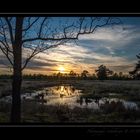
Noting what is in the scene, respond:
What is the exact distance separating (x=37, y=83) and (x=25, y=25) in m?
0.52

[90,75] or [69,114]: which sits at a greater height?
[90,75]

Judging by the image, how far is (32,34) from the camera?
3695 millimetres

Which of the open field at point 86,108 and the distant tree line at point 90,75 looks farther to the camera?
the distant tree line at point 90,75

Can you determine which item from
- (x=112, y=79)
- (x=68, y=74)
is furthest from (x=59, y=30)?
(x=112, y=79)

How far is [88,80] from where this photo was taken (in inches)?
146

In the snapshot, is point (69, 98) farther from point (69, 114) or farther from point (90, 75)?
point (90, 75)

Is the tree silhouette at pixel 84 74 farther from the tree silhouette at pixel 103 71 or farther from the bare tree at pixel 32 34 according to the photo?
the bare tree at pixel 32 34

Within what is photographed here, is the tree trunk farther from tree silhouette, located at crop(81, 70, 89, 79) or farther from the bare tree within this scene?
tree silhouette, located at crop(81, 70, 89, 79)

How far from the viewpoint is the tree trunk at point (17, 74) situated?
3584 millimetres

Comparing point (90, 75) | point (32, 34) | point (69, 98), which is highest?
point (32, 34)

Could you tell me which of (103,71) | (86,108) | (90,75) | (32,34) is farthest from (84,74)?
(32,34)

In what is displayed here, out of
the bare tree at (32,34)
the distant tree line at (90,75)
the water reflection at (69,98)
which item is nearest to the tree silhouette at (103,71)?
the distant tree line at (90,75)

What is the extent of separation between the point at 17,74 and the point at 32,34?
38cm

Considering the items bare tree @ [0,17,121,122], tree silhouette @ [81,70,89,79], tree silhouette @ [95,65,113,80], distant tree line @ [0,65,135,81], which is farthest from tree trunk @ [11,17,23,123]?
tree silhouette @ [95,65,113,80]
